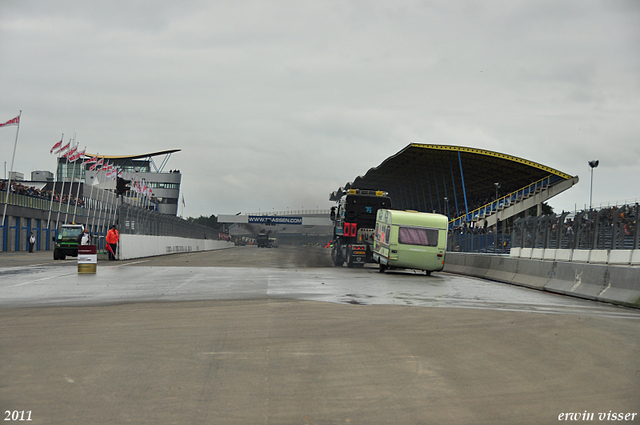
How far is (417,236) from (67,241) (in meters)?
20.1

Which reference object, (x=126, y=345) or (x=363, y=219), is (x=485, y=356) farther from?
(x=363, y=219)

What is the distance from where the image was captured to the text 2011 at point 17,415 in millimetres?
5289

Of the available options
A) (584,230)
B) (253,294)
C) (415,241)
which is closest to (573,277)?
(584,230)

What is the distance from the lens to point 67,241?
1487 inches

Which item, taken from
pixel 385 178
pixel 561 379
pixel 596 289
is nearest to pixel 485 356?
pixel 561 379

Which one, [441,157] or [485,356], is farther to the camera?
[441,157]

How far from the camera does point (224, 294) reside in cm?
1523

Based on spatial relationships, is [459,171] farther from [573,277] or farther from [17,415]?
[17,415]

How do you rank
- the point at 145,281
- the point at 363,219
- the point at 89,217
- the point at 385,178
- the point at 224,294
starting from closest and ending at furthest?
the point at 224,294, the point at 145,281, the point at 363,219, the point at 89,217, the point at 385,178

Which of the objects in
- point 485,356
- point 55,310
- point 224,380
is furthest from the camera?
point 55,310

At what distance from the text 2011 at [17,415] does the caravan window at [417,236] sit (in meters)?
A: 23.2

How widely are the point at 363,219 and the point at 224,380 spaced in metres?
28.5

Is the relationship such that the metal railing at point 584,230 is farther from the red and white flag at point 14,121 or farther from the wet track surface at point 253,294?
the red and white flag at point 14,121

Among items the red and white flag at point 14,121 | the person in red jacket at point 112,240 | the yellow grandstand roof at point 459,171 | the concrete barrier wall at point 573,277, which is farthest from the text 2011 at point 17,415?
the yellow grandstand roof at point 459,171
